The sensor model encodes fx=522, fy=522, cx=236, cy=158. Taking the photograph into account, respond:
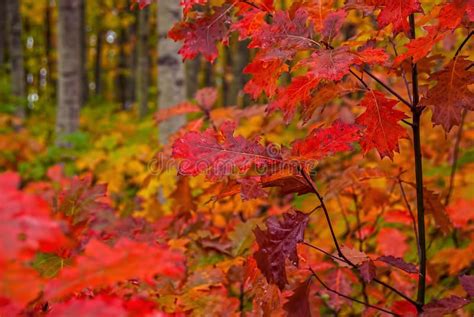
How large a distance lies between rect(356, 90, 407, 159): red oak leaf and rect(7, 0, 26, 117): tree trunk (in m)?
8.97

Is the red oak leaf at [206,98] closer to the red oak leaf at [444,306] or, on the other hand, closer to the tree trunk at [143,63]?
the red oak leaf at [444,306]

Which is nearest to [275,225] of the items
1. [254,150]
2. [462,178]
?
[254,150]

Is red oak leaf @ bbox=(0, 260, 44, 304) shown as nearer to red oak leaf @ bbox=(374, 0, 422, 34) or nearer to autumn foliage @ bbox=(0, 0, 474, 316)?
autumn foliage @ bbox=(0, 0, 474, 316)

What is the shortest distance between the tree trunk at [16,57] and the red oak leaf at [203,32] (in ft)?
28.0

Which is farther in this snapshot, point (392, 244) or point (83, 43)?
point (83, 43)

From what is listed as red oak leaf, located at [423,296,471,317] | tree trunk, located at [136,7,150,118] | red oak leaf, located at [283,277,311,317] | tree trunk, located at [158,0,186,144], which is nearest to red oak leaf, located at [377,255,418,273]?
red oak leaf, located at [423,296,471,317]

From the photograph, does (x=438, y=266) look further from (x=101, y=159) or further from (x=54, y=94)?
(x=54, y=94)

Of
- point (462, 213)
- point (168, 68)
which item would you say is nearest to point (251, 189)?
point (462, 213)

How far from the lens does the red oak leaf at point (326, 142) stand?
123 cm

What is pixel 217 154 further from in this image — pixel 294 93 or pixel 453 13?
pixel 453 13

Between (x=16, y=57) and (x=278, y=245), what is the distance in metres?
9.26

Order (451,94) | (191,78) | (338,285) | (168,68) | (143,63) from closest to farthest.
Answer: (451,94) < (338,285) < (168,68) < (143,63) < (191,78)

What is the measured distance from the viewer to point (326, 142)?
1235 mm

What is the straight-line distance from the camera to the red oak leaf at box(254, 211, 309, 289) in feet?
3.88
